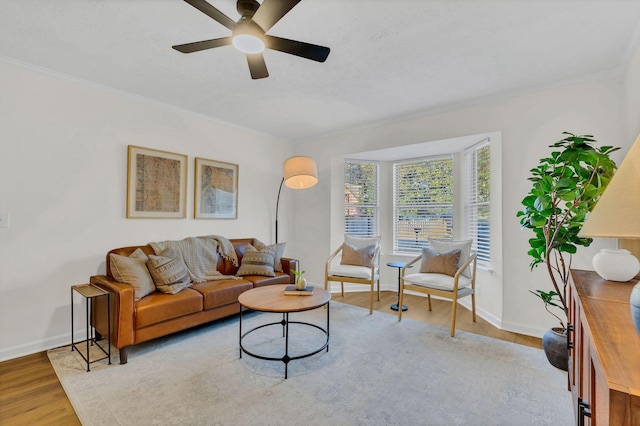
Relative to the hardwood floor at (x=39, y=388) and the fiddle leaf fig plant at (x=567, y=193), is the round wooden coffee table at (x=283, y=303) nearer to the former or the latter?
the hardwood floor at (x=39, y=388)

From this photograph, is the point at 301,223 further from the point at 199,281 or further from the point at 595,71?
the point at 595,71

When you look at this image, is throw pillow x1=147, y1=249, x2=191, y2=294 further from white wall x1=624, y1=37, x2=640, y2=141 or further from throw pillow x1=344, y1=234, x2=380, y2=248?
white wall x1=624, y1=37, x2=640, y2=141

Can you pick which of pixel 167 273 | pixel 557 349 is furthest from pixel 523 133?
pixel 167 273

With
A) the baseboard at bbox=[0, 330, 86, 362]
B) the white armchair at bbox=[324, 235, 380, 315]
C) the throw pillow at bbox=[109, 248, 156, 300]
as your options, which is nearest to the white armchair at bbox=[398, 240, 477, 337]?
the white armchair at bbox=[324, 235, 380, 315]

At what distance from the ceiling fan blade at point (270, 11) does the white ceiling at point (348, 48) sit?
33 cm

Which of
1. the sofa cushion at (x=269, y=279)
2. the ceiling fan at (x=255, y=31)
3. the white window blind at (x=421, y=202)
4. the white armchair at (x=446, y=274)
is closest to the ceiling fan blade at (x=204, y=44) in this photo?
the ceiling fan at (x=255, y=31)

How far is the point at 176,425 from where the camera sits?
5.69ft

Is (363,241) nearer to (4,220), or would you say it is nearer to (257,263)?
(257,263)

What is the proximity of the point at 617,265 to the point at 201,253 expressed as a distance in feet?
11.7

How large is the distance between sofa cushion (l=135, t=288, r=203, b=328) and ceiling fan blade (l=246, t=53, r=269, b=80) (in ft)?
6.82

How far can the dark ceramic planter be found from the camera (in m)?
2.30

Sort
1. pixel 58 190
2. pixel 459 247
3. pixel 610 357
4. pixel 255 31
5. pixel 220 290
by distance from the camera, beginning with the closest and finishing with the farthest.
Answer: pixel 610 357 → pixel 255 31 → pixel 58 190 → pixel 220 290 → pixel 459 247

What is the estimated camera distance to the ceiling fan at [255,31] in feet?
5.28

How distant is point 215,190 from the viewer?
13.5 ft
